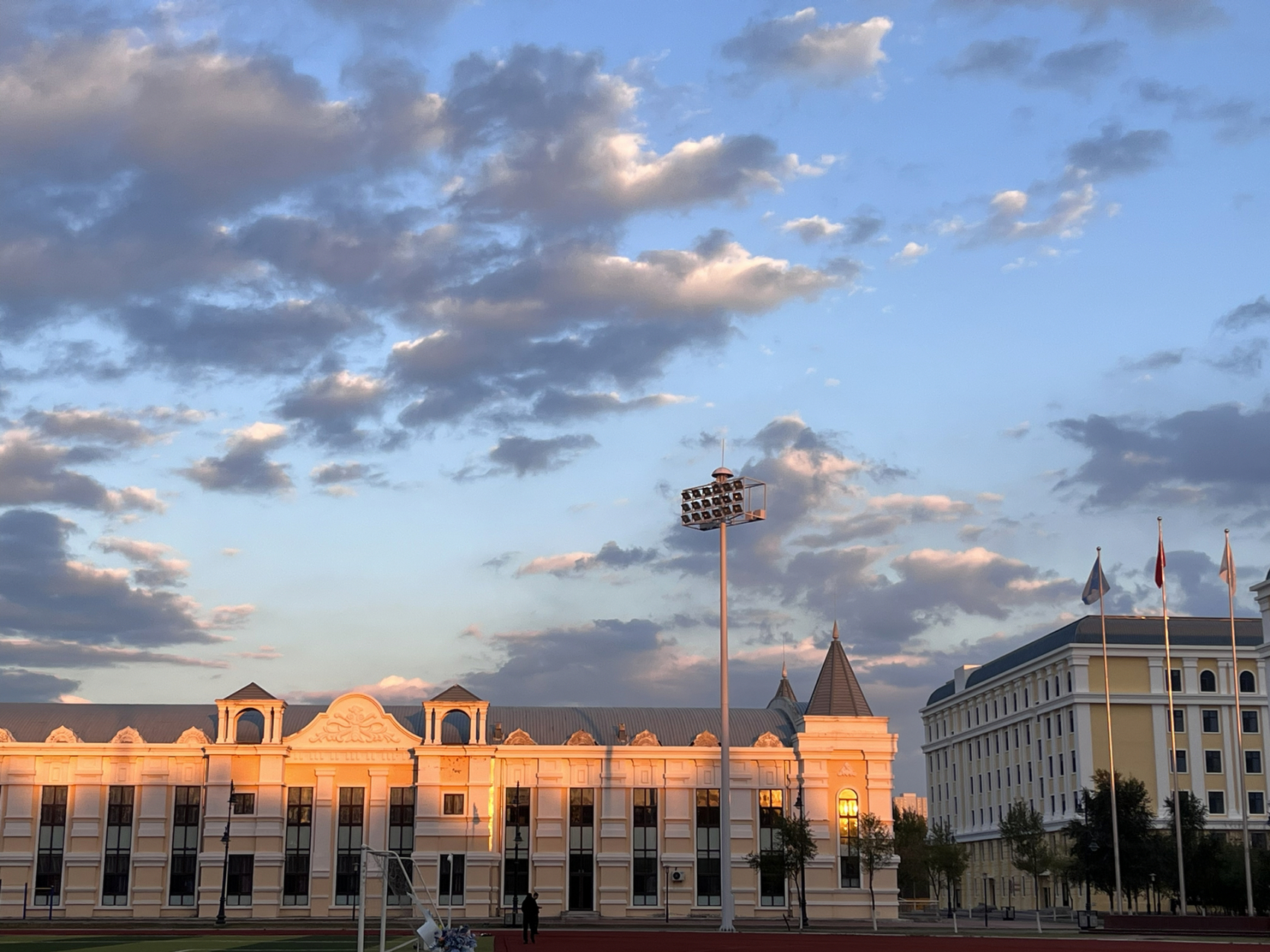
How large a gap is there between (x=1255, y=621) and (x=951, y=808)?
4372 centimetres

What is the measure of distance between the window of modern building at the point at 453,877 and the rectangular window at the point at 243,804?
1203 cm

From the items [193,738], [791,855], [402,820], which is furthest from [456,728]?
[791,855]

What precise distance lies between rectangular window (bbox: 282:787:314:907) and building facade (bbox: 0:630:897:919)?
4.1 inches

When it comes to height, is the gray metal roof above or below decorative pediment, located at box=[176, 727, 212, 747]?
above

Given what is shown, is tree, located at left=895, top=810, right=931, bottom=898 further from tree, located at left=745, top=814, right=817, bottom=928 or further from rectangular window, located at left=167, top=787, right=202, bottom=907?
rectangular window, located at left=167, top=787, right=202, bottom=907

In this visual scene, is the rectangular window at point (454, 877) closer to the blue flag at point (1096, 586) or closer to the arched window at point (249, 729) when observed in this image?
the arched window at point (249, 729)

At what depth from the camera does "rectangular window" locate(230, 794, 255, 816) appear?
82500mm

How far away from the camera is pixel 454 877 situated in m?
82.2

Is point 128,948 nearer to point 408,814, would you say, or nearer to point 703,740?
point 408,814

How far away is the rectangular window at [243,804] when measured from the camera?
271 ft

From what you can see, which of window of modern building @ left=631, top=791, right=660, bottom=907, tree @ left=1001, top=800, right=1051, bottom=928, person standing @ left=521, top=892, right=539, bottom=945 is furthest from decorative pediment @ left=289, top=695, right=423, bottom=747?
tree @ left=1001, top=800, right=1051, bottom=928

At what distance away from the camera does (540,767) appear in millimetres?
84938

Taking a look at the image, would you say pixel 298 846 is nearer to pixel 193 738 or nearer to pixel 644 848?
pixel 193 738

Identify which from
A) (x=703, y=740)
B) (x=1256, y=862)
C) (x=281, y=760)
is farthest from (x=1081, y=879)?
(x=281, y=760)
